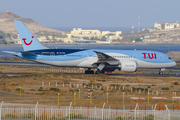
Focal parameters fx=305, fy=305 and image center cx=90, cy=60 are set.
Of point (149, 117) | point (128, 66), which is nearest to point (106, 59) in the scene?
point (128, 66)

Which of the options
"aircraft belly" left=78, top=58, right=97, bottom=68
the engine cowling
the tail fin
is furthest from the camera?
the tail fin

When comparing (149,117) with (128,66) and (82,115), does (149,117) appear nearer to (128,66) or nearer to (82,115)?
(82,115)

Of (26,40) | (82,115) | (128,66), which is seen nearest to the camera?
(82,115)

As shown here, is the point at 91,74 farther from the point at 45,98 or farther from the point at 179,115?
the point at 179,115

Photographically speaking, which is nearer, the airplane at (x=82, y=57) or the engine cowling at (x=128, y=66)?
the engine cowling at (x=128, y=66)

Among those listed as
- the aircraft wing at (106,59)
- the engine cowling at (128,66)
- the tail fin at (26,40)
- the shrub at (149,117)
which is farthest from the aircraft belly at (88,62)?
the shrub at (149,117)

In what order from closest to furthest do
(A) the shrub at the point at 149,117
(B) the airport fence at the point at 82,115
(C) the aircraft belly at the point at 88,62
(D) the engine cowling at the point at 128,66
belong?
1. (B) the airport fence at the point at 82,115
2. (A) the shrub at the point at 149,117
3. (D) the engine cowling at the point at 128,66
4. (C) the aircraft belly at the point at 88,62

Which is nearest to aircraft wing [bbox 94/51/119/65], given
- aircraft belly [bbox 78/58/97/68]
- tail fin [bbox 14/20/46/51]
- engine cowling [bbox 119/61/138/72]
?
aircraft belly [bbox 78/58/97/68]

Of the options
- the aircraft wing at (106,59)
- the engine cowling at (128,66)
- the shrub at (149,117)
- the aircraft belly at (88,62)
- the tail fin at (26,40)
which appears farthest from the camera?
the tail fin at (26,40)

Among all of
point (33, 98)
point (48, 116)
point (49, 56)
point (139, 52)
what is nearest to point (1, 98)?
point (33, 98)

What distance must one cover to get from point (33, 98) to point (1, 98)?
2888 mm

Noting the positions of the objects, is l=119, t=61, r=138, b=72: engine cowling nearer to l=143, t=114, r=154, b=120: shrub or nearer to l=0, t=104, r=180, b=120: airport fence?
l=0, t=104, r=180, b=120: airport fence

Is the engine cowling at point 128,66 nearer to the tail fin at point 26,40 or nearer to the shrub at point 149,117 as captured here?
the tail fin at point 26,40

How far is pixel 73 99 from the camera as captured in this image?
28234 mm
